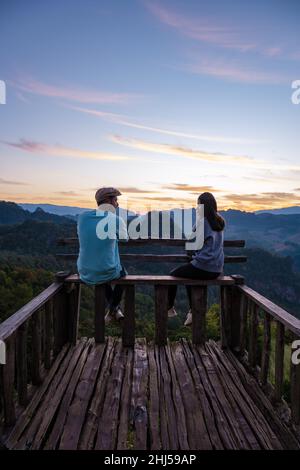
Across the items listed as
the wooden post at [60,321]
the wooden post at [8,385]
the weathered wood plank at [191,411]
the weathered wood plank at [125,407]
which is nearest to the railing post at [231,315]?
the weathered wood plank at [191,411]

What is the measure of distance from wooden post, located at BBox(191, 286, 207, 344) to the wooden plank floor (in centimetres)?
29

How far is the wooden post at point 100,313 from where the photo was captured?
14.3 feet

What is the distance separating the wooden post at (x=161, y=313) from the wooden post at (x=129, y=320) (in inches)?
11.5

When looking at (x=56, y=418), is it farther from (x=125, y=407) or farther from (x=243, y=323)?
(x=243, y=323)

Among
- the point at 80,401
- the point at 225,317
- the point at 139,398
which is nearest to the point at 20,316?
the point at 80,401

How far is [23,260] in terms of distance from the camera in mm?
36000

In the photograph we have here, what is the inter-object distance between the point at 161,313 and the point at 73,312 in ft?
3.51

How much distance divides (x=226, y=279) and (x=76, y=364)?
6.23ft

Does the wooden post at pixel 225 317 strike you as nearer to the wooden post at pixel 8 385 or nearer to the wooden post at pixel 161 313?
the wooden post at pixel 161 313

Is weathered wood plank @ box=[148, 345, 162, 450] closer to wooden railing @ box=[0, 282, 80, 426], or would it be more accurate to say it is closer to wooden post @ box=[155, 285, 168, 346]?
wooden post @ box=[155, 285, 168, 346]

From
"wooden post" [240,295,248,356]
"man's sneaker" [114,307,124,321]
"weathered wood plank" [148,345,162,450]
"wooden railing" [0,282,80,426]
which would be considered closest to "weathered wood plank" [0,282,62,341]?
"wooden railing" [0,282,80,426]

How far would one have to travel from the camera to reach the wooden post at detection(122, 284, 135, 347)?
429 cm
